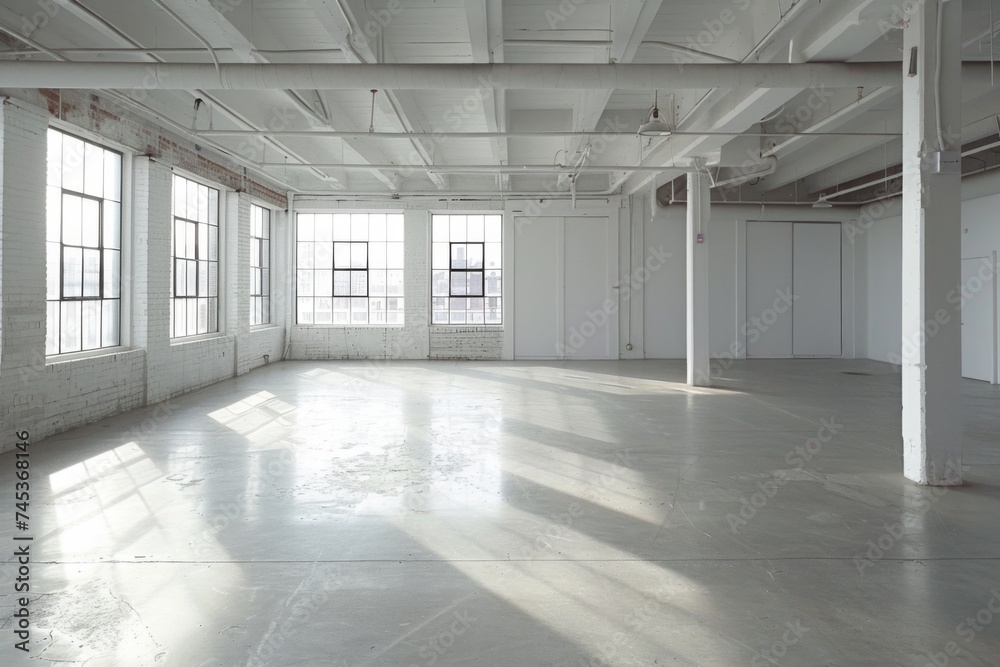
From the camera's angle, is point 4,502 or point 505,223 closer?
point 4,502

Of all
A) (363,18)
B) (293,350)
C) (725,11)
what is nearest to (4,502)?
(363,18)

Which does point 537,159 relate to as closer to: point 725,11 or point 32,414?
point 725,11

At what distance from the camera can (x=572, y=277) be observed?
16.0 m

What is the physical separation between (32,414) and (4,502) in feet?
7.66

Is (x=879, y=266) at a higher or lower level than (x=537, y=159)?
lower

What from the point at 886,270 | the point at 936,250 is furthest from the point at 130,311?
the point at 886,270

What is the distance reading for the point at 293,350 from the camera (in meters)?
16.0

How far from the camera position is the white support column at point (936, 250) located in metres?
5.59

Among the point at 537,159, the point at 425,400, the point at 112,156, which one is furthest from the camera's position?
the point at 537,159

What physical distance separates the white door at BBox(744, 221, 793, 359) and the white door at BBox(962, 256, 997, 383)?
3.80 metres

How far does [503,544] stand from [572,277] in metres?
12.0

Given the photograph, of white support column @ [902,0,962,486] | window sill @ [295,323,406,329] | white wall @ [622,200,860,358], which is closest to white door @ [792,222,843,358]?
white wall @ [622,200,860,358]

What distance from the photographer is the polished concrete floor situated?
314 centimetres

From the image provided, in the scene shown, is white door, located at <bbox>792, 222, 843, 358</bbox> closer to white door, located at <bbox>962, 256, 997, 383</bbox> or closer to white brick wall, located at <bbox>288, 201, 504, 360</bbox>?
white door, located at <bbox>962, 256, 997, 383</bbox>
